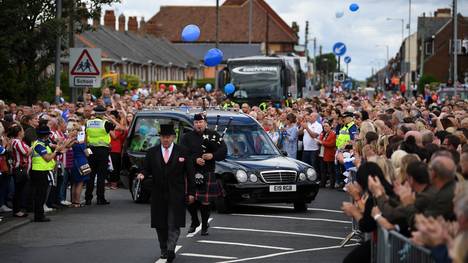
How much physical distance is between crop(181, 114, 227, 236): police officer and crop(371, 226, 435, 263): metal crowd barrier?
256 inches

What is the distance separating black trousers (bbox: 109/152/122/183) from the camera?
26688 millimetres

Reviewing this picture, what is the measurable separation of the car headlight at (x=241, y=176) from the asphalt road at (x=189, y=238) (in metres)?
0.61

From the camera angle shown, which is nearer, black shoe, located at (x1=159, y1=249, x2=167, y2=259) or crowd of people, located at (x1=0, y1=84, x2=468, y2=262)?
crowd of people, located at (x1=0, y1=84, x2=468, y2=262)

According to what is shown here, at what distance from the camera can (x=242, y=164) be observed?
2038cm

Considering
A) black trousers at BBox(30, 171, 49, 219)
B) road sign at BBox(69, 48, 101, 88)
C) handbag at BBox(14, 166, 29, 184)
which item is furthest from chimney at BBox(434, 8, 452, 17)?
black trousers at BBox(30, 171, 49, 219)

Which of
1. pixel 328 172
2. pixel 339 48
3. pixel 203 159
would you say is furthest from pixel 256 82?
pixel 203 159

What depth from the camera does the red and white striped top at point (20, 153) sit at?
19.3 m

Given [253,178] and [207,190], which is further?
[253,178]

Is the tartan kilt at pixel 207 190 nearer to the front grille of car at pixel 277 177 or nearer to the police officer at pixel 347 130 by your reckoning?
the front grille of car at pixel 277 177

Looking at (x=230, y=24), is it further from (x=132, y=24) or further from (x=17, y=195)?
(x=17, y=195)

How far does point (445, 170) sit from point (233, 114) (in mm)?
13247

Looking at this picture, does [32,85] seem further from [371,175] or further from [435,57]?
[435,57]

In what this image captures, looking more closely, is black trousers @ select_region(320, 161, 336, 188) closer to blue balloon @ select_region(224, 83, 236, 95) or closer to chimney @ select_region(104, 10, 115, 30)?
blue balloon @ select_region(224, 83, 236, 95)

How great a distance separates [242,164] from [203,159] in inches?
123
